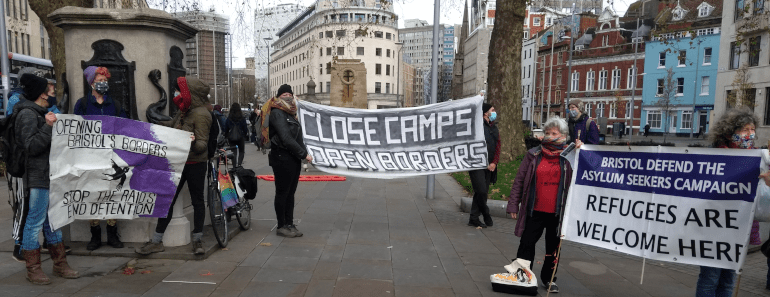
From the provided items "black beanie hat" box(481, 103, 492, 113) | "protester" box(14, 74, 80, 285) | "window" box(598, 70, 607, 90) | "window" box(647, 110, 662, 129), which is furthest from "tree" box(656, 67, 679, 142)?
"protester" box(14, 74, 80, 285)

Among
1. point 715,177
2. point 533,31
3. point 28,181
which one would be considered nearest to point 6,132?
point 28,181

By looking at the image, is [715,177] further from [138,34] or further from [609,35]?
[609,35]

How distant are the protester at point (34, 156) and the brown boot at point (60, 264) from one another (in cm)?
13

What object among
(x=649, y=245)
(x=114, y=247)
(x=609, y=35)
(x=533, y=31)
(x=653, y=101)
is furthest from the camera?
(x=533, y=31)

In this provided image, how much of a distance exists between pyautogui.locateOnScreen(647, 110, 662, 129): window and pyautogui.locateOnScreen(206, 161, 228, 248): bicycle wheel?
2299 inches

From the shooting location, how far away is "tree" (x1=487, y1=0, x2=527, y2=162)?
14789 mm

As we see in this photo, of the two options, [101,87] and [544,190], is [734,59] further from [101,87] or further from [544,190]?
[101,87]

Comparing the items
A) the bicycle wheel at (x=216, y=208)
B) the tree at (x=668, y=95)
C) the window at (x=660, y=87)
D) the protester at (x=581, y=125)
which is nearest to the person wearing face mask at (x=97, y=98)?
the bicycle wheel at (x=216, y=208)

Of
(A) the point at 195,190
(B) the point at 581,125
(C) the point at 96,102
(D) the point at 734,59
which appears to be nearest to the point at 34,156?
(C) the point at 96,102

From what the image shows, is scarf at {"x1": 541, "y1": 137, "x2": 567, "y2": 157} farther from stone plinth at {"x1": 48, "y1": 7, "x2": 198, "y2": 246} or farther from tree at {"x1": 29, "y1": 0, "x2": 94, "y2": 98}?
tree at {"x1": 29, "y1": 0, "x2": 94, "y2": 98}

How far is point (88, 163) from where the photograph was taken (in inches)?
196

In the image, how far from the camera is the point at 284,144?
6152 mm

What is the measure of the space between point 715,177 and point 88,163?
226 inches

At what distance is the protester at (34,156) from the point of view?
4312 mm
